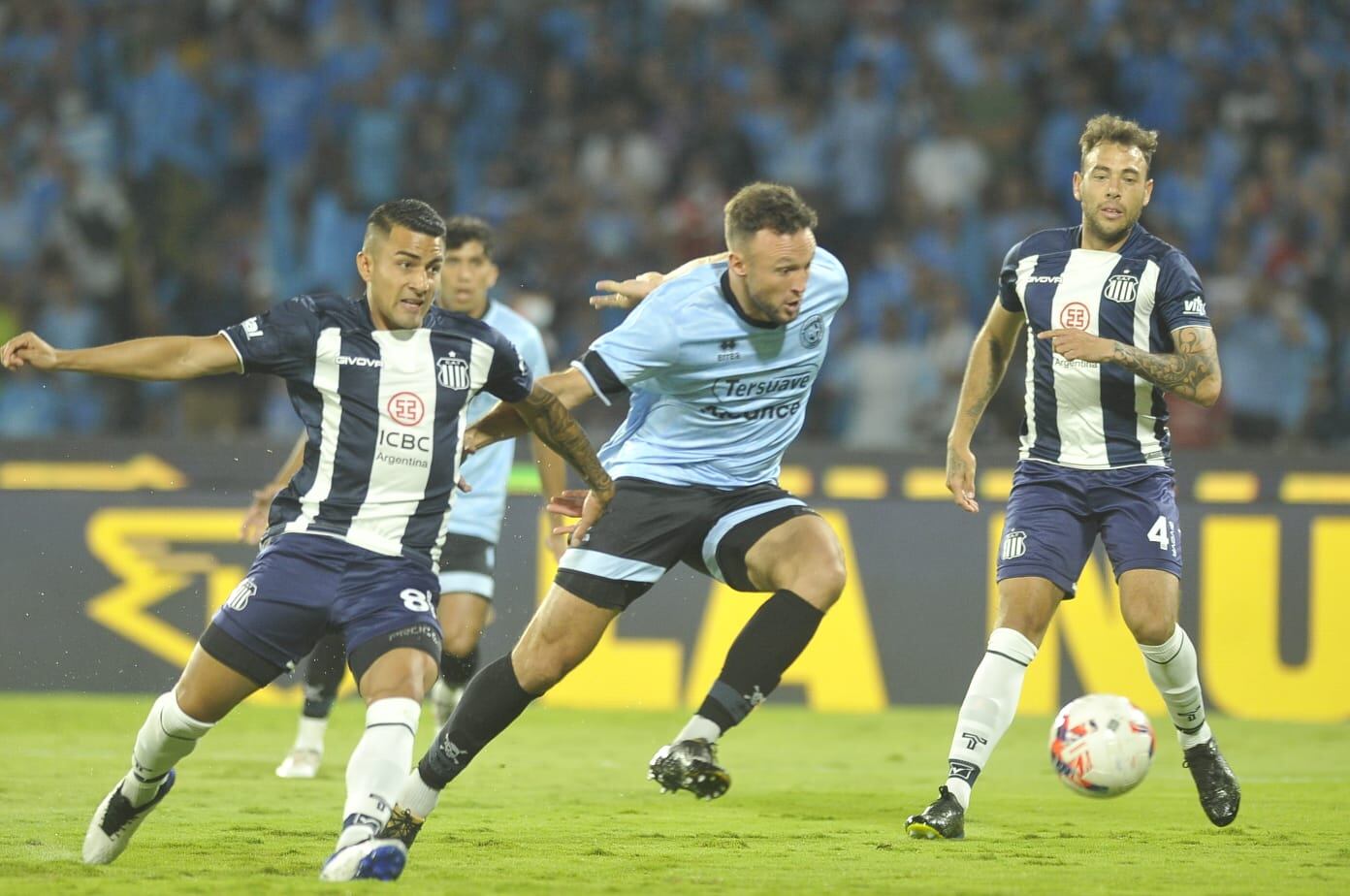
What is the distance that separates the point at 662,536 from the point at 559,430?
21.8 inches

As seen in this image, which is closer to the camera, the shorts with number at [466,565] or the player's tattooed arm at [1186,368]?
the player's tattooed arm at [1186,368]

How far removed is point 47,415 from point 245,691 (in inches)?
299

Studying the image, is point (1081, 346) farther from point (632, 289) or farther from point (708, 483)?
point (632, 289)

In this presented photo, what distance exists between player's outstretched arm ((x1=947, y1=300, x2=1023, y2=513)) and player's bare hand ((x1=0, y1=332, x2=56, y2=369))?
3.25m

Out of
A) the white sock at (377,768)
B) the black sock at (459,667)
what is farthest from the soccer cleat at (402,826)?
the black sock at (459,667)

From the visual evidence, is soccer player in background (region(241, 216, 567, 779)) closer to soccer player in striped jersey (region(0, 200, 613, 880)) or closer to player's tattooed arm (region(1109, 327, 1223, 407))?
soccer player in striped jersey (region(0, 200, 613, 880))

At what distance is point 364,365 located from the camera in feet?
18.0

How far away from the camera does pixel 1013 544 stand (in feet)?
21.0

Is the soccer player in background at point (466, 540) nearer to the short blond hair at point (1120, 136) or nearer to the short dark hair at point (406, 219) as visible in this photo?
the short dark hair at point (406, 219)

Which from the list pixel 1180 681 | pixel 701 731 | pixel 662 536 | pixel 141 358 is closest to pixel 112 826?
pixel 141 358

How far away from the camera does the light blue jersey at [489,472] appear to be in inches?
332

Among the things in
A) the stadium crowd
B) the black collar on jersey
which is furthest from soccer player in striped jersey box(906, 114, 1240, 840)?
the stadium crowd

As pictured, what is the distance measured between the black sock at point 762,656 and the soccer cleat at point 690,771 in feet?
0.88

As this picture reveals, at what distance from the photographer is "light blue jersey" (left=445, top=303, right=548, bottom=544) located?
332 inches
